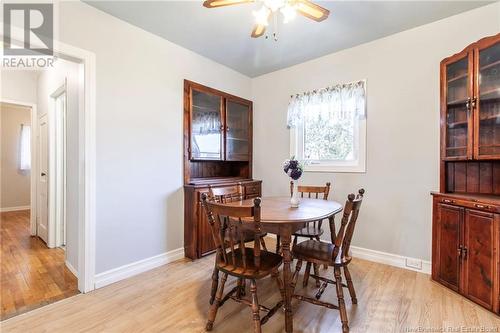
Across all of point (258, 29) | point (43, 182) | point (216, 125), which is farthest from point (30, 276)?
point (258, 29)

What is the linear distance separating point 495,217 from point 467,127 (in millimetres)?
796

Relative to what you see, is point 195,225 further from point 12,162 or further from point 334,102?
point 12,162

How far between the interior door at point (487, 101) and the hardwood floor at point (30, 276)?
366cm

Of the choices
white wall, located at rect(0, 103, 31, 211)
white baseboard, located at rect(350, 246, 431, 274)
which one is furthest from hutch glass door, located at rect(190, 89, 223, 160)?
white wall, located at rect(0, 103, 31, 211)

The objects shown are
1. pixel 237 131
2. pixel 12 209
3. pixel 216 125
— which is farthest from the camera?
pixel 12 209

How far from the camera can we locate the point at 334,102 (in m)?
3.12

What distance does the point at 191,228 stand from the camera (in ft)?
9.53

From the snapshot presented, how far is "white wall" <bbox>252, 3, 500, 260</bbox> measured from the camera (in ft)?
8.05

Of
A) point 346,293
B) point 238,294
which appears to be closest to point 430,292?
point 346,293

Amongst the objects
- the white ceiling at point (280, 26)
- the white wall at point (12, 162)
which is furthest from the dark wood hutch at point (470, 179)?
the white wall at point (12, 162)

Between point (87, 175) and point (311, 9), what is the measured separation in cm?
226

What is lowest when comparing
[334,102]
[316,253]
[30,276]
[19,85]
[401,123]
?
[30,276]

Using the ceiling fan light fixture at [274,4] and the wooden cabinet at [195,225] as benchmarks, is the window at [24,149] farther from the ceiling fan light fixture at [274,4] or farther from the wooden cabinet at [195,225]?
the ceiling fan light fixture at [274,4]

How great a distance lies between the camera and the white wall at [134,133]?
2.27m
